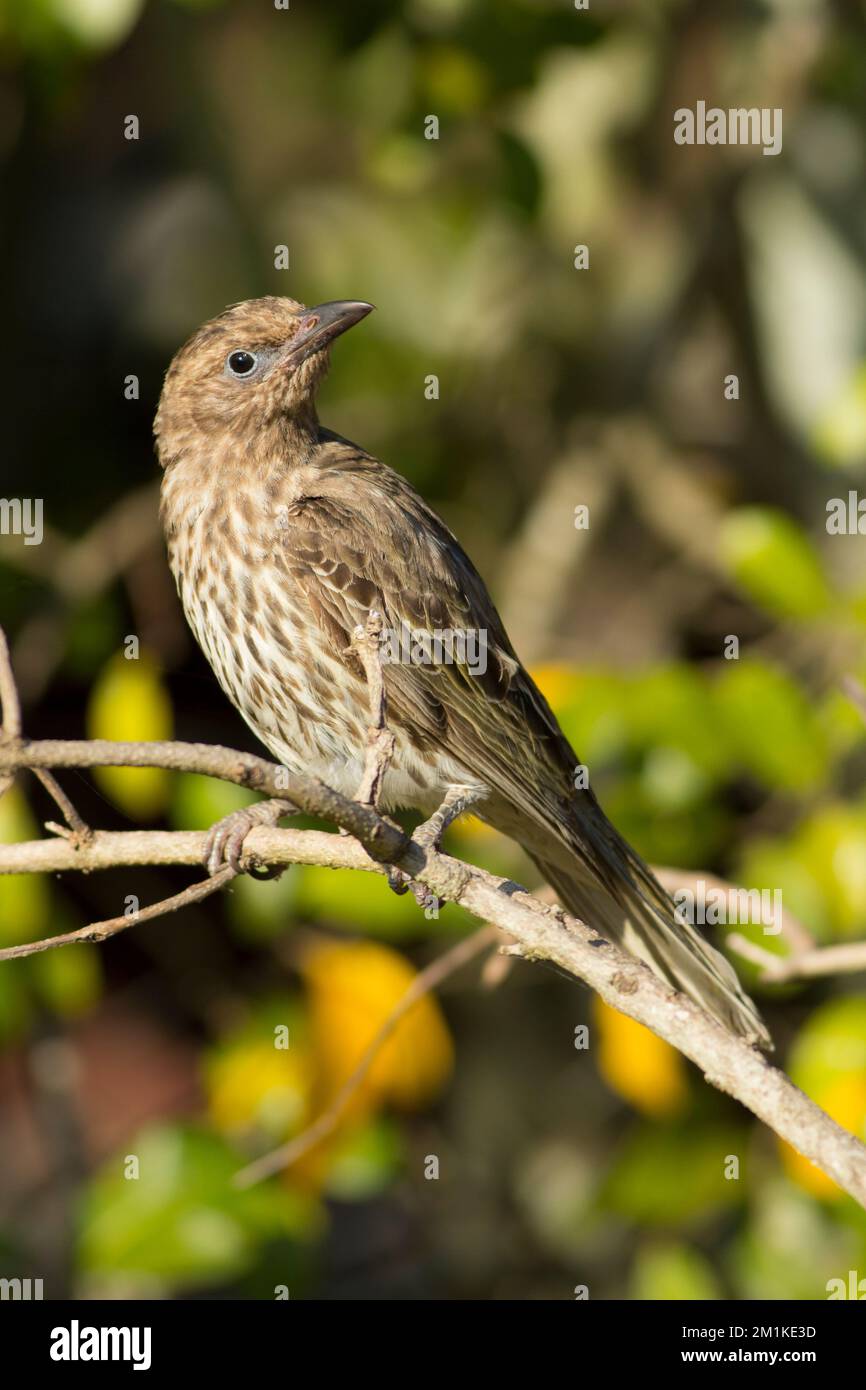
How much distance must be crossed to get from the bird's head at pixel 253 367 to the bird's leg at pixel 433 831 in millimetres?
1020

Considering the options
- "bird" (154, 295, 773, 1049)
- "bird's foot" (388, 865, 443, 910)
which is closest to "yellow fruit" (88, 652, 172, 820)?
"bird" (154, 295, 773, 1049)

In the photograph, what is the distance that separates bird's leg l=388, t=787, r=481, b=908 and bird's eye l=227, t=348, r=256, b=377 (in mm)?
1131

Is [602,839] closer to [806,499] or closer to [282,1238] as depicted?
[282,1238]

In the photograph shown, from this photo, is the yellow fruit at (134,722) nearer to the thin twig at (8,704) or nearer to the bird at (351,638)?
the bird at (351,638)

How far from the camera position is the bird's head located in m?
4.14

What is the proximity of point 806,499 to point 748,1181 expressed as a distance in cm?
209

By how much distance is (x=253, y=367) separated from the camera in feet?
13.8

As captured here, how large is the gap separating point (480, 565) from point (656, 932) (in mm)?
2452

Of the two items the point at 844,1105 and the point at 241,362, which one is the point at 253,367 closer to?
the point at 241,362

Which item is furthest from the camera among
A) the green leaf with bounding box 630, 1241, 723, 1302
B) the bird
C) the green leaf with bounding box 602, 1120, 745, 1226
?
the green leaf with bounding box 602, 1120, 745, 1226

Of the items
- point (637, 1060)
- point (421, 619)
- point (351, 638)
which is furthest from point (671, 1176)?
point (351, 638)

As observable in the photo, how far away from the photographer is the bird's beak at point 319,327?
4.07 meters

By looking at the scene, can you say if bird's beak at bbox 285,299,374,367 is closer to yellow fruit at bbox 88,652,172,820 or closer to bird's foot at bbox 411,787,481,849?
yellow fruit at bbox 88,652,172,820
